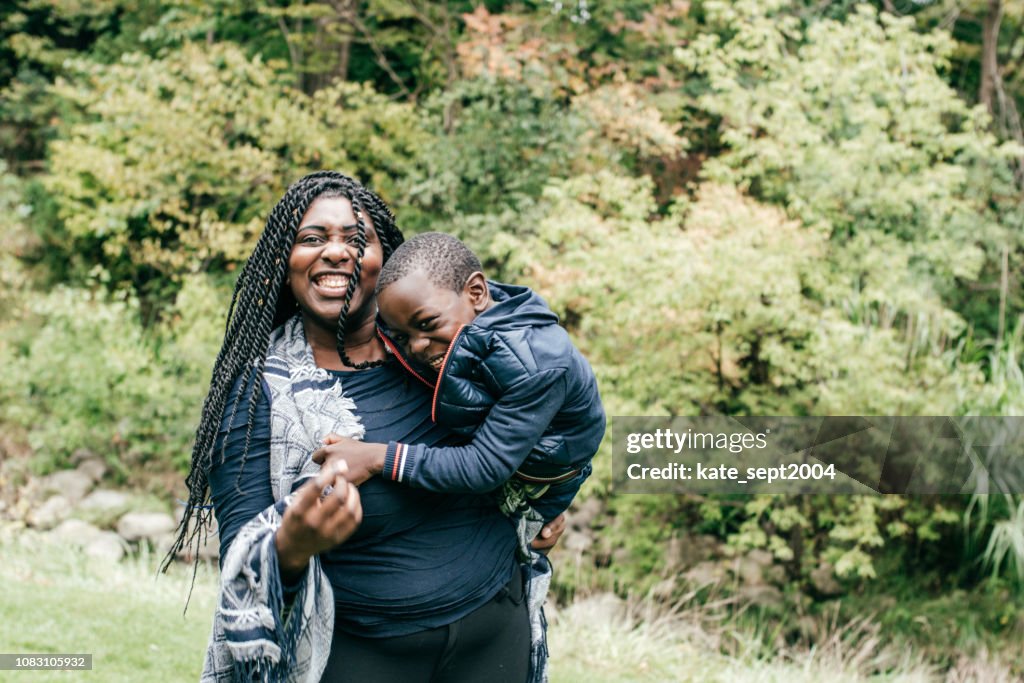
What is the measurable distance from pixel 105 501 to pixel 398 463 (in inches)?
352

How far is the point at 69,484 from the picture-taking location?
32.1 ft

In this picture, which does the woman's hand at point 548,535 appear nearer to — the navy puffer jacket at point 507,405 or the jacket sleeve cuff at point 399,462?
the navy puffer jacket at point 507,405

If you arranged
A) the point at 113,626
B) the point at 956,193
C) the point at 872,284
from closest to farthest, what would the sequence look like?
the point at 113,626
the point at 872,284
the point at 956,193

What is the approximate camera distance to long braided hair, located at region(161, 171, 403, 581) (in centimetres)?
183

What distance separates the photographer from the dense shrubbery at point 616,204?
279 inches

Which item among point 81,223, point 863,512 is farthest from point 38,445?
point 863,512

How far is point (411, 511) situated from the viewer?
1.74 meters

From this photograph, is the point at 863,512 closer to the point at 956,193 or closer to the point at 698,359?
the point at 698,359

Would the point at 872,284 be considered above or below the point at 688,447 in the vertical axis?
above

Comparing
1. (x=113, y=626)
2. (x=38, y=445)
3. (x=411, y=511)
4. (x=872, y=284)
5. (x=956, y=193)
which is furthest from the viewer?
(x=38, y=445)

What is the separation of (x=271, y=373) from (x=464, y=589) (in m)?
0.57

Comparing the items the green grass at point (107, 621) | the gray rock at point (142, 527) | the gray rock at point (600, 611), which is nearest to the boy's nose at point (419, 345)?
the green grass at point (107, 621)

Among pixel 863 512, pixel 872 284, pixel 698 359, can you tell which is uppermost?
pixel 872 284

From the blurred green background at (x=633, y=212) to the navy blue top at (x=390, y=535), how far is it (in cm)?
509
